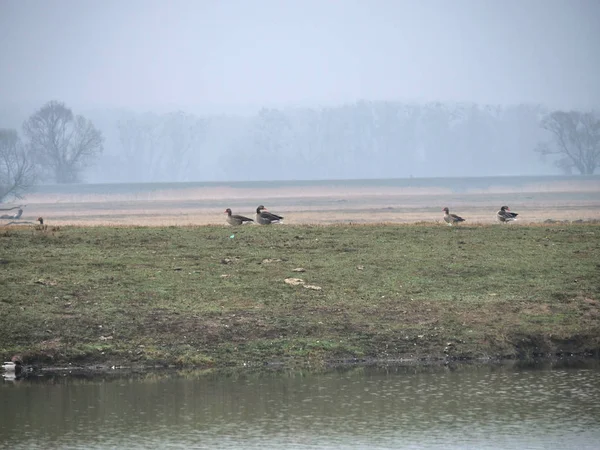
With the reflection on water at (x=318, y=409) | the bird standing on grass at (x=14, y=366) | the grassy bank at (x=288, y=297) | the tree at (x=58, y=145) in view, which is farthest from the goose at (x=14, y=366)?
the tree at (x=58, y=145)

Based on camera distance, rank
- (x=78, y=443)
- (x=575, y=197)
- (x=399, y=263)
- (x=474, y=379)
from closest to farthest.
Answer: (x=78, y=443), (x=474, y=379), (x=399, y=263), (x=575, y=197)

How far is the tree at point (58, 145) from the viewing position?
6639 inches

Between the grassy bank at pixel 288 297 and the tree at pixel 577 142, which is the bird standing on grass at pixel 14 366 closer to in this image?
the grassy bank at pixel 288 297

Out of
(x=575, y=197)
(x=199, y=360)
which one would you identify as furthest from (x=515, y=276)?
(x=575, y=197)

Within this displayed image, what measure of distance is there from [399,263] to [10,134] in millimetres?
157082

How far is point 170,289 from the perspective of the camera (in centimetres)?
2650

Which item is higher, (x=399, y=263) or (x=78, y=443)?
(x=399, y=263)

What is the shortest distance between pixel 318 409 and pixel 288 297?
7.09 meters

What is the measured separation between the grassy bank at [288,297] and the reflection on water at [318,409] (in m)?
1.25

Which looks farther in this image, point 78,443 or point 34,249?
point 34,249

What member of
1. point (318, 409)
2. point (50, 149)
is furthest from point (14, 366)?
point (50, 149)

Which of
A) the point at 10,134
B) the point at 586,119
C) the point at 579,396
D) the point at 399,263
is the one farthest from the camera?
the point at 586,119

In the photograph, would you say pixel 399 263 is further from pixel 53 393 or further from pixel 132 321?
pixel 53 393

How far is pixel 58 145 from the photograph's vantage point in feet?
586
